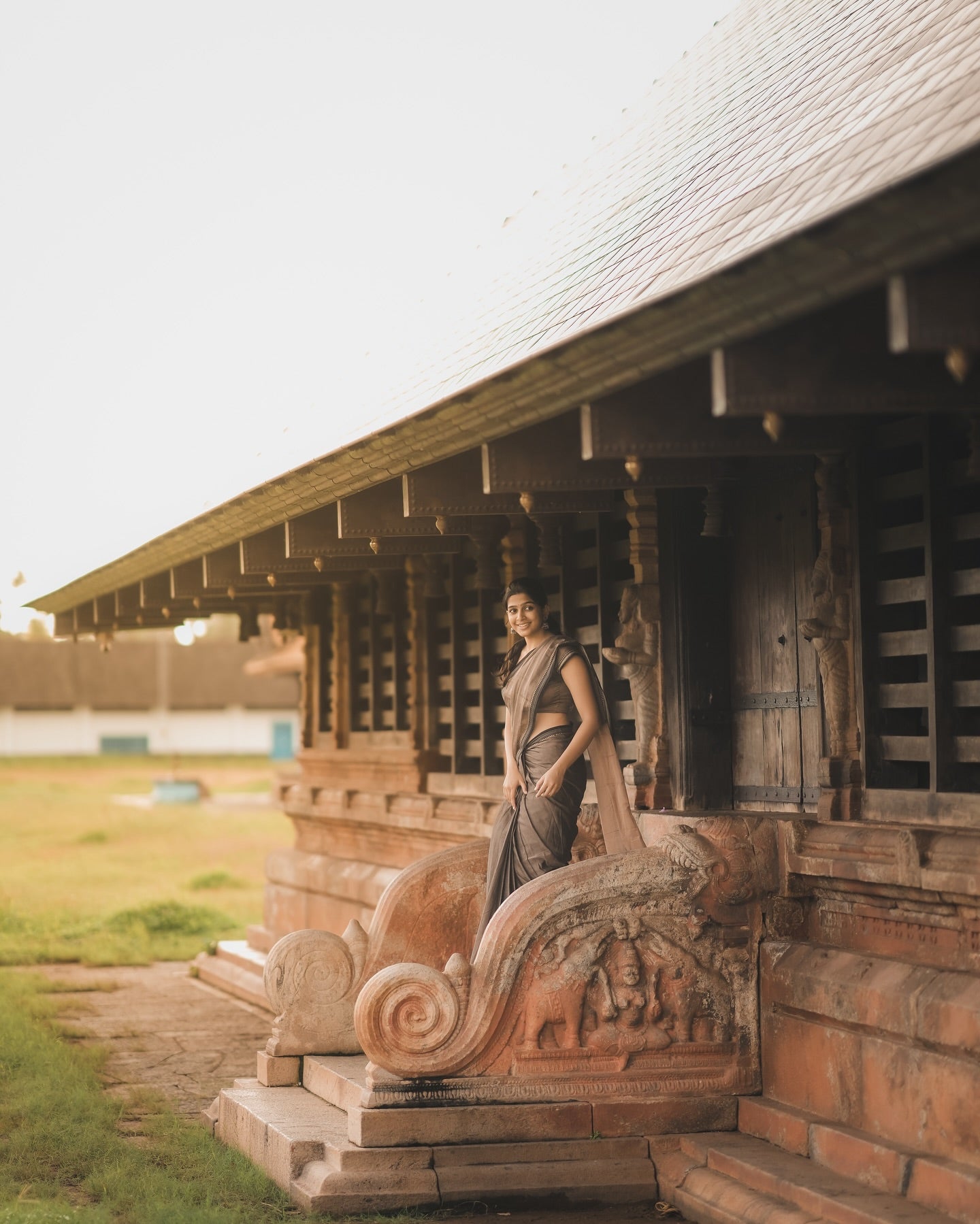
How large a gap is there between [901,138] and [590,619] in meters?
4.90

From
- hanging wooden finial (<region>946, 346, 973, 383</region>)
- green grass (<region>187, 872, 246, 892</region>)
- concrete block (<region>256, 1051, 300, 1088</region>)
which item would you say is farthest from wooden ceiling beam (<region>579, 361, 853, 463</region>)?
green grass (<region>187, 872, 246, 892</region>)

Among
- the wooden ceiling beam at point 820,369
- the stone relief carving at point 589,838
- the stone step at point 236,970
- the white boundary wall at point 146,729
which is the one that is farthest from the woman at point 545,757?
the white boundary wall at point 146,729

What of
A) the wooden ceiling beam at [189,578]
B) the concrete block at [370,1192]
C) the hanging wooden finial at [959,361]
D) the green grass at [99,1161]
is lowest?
the green grass at [99,1161]

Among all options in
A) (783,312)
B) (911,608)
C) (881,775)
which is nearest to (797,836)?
(881,775)

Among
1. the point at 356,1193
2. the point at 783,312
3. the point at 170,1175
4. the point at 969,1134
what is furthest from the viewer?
the point at 170,1175

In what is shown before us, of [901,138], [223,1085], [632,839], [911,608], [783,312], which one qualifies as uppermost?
[901,138]

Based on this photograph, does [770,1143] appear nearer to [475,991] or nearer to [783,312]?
[475,991]

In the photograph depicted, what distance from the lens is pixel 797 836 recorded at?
6613 mm

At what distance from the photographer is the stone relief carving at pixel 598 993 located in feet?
21.3

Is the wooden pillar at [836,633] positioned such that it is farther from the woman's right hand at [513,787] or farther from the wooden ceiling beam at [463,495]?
the woman's right hand at [513,787]

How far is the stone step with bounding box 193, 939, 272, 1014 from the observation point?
13008 mm

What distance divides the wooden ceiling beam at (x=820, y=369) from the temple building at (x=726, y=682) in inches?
0.4

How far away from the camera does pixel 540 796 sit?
23.9 ft

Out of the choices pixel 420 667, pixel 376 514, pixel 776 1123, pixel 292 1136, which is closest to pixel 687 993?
pixel 776 1123
